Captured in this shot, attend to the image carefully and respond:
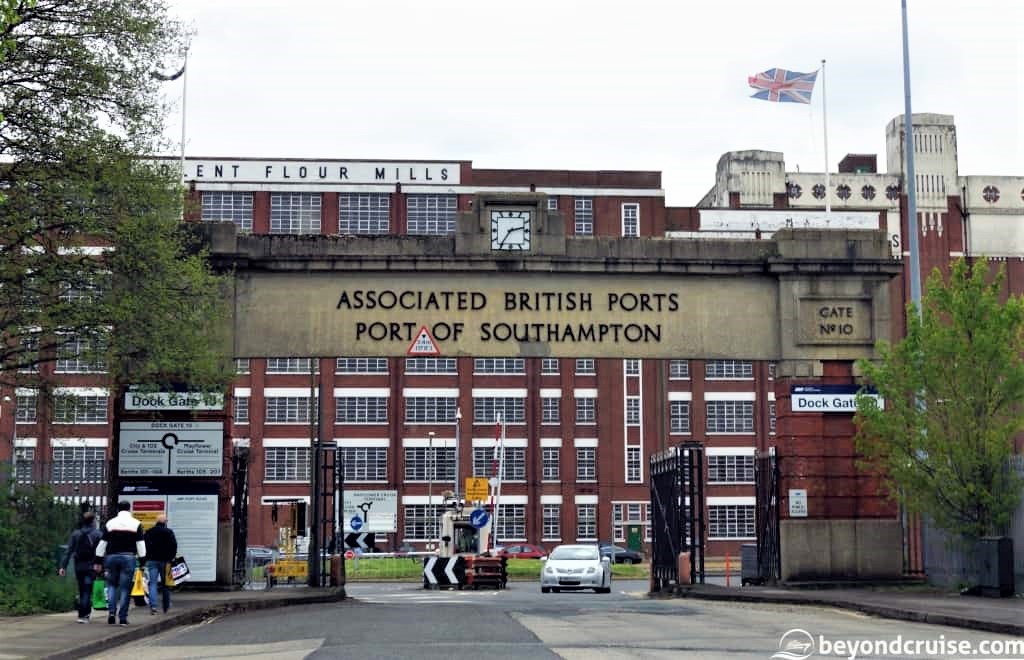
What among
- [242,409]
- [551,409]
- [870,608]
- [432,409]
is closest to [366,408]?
[432,409]

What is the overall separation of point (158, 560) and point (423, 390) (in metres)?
61.4

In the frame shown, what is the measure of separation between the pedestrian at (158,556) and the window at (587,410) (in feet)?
205

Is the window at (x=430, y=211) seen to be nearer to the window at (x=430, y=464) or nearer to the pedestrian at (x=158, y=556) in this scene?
the window at (x=430, y=464)

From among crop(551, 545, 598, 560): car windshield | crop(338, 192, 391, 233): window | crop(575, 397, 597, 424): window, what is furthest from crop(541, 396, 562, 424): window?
crop(551, 545, 598, 560): car windshield

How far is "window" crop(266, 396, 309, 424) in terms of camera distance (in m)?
81.1

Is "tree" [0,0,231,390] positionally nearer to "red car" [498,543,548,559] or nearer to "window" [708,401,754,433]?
"red car" [498,543,548,559]

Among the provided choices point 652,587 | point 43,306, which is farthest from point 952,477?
point 43,306

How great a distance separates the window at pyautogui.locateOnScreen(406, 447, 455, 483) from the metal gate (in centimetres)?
4827

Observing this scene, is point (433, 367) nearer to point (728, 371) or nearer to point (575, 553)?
point (728, 371)

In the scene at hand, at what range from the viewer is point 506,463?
82.6 metres

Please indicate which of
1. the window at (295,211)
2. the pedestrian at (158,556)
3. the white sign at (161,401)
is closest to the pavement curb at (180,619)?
the pedestrian at (158,556)

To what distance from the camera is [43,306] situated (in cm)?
2205

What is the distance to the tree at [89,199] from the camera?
71.3 ft

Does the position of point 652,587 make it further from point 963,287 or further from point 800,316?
point 963,287
